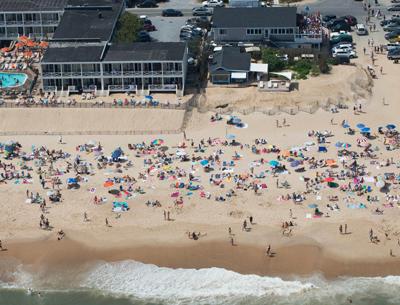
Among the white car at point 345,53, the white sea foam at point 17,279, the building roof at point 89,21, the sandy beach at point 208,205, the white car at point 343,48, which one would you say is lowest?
the white sea foam at point 17,279

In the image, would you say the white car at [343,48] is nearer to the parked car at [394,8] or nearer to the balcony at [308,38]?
the balcony at [308,38]

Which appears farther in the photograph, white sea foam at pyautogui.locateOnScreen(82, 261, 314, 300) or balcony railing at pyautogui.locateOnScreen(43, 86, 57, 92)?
balcony railing at pyautogui.locateOnScreen(43, 86, 57, 92)

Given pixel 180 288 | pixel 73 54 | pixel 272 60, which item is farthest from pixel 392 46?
pixel 180 288

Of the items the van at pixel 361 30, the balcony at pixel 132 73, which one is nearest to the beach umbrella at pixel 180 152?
the balcony at pixel 132 73

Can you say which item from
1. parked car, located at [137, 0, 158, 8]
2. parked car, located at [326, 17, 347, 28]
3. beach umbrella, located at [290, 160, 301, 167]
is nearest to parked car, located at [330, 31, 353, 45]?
parked car, located at [326, 17, 347, 28]

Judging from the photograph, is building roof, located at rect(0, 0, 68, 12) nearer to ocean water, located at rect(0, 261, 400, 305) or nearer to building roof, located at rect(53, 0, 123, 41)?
building roof, located at rect(53, 0, 123, 41)

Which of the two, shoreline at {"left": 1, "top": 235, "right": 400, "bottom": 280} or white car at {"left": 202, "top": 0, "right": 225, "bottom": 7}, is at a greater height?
white car at {"left": 202, "top": 0, "right": 225, "bottom": 7}
